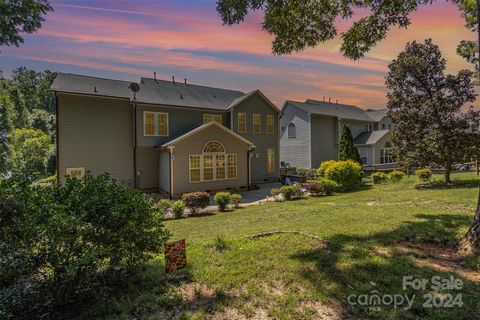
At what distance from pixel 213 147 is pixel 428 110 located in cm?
1234

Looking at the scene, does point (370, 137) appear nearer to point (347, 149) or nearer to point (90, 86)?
point (347, 149)

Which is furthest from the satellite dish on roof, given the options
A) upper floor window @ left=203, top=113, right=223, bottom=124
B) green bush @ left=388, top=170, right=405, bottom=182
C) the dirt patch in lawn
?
green bush @ left=388, top=170, right=405, bottom=182

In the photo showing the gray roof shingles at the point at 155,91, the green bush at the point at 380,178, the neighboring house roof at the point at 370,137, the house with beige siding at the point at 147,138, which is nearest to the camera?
the house with beige siding at the point at 147,138

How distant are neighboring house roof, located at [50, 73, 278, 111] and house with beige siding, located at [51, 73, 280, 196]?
0.17 feet

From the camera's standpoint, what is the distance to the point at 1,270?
9.80 ft

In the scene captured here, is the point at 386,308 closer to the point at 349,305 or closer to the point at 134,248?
the point at 349,305

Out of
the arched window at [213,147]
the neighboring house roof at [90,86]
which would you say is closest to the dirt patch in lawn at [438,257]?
the arched window at [213,147]

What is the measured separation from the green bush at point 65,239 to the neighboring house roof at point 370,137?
92.7ft

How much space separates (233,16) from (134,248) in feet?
18.4

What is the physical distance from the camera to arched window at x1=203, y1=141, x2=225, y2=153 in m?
16.4

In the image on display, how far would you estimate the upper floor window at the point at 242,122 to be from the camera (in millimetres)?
20172

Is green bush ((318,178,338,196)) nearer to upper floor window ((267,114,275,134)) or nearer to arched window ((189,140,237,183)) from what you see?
arched window ((189,140,237,183))

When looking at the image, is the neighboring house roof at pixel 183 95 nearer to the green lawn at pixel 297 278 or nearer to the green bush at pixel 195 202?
the green bush at pixel 195 202

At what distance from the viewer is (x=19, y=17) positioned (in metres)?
10.2
